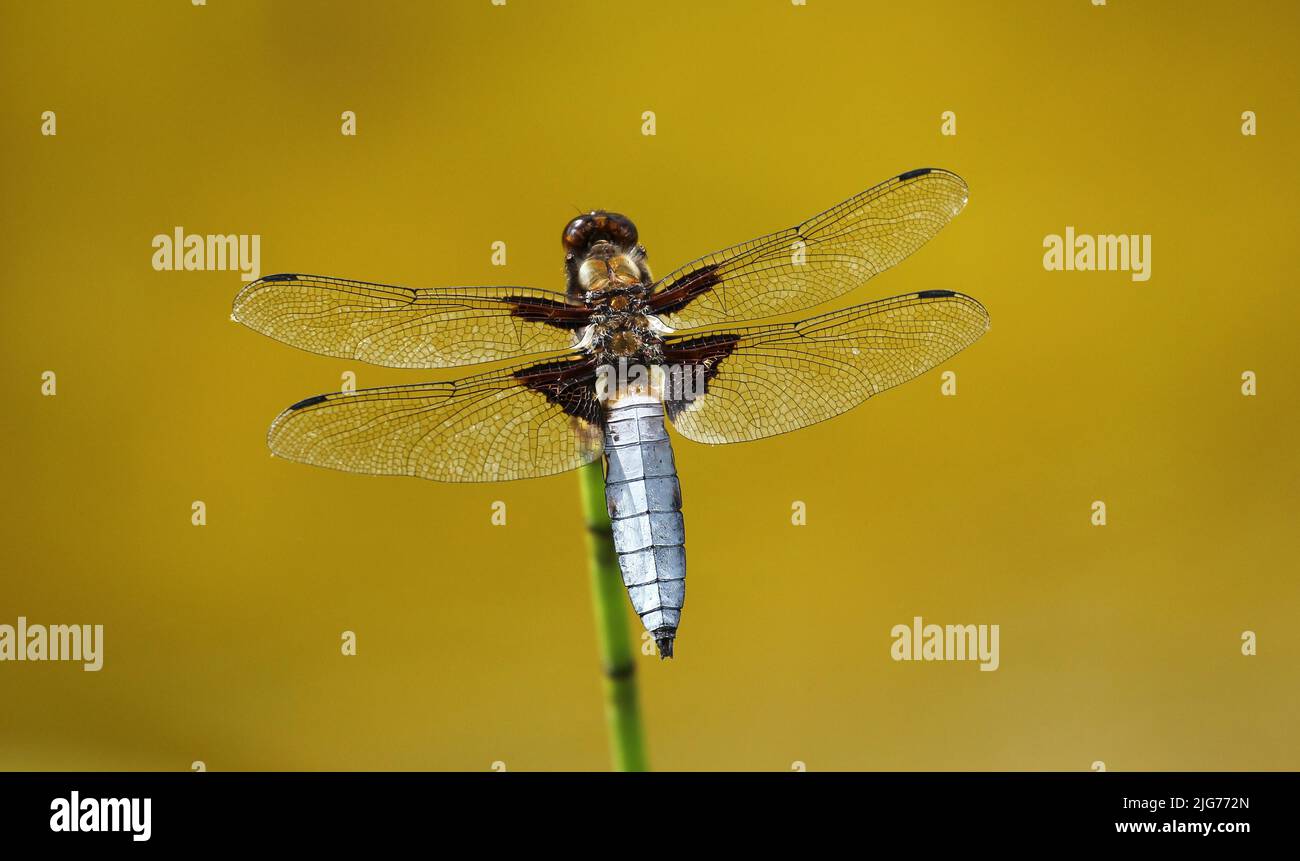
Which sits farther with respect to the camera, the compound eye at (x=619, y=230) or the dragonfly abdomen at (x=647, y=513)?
the compound eye at (x=619, y=230)

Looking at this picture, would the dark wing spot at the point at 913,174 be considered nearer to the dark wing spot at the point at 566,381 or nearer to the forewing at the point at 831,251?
the forewing at the point at 831,251

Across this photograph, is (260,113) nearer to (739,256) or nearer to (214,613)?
(214,613)

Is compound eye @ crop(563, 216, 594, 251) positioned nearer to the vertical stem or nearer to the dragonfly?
the dragonfly

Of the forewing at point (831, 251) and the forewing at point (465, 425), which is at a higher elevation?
the forewing at point (831, 251)

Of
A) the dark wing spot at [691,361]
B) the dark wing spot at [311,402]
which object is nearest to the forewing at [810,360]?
the dark wing spot at [691,361]

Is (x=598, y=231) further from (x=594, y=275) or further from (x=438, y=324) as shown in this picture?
(x=438, y=324)

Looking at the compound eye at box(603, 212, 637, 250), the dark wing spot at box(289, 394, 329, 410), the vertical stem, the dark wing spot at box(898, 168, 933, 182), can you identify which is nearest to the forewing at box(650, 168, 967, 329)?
the dark wing spot at box(898, 168, 933, 182)
